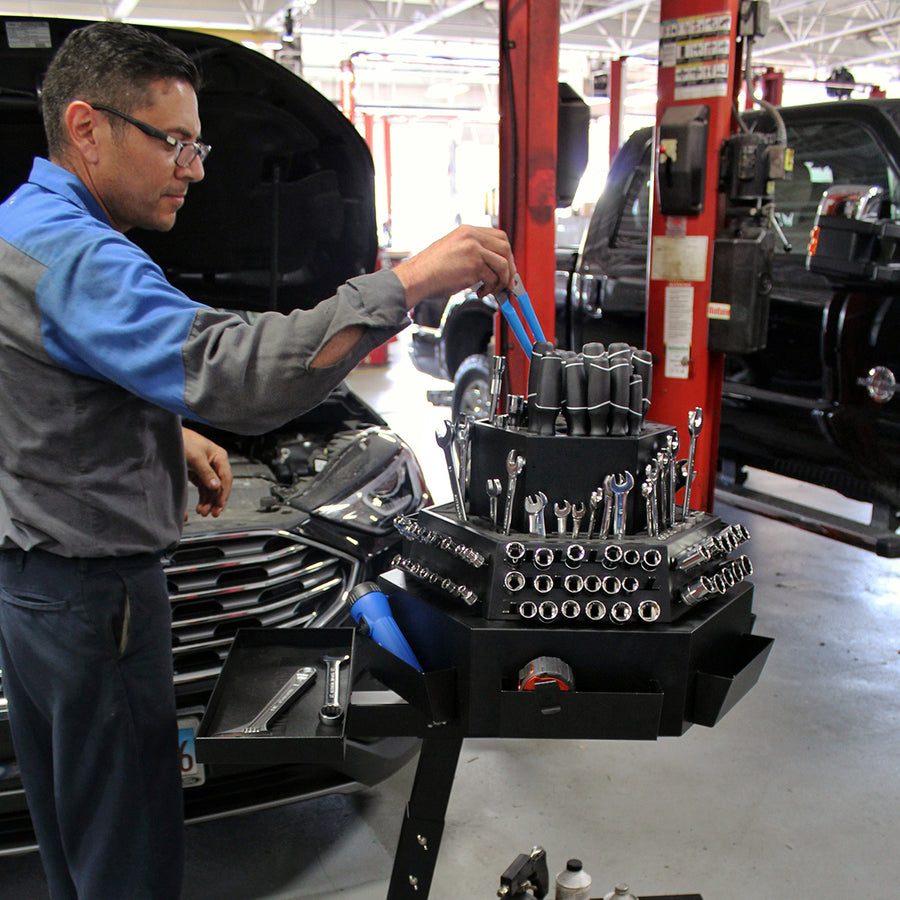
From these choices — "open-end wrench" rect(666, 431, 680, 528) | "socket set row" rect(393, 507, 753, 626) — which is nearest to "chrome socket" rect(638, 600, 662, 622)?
"socket set row" rect(393, 507, 753, 626)

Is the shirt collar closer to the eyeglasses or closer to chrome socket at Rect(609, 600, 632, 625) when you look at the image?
the eyeglasses

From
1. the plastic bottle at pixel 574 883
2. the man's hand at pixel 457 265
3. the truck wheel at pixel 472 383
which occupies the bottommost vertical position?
the plastic bottle at pixel 574 883

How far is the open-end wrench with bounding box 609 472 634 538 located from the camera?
4.27 ft

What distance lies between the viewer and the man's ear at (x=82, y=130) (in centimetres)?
126

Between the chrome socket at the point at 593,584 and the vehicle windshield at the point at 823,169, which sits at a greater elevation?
the vehicle windshield at the point at 823,169

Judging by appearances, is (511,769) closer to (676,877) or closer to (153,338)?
(676,877)

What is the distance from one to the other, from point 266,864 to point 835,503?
404 centimetres

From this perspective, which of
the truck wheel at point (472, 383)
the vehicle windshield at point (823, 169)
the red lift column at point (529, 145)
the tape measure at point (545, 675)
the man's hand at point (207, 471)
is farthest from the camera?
the truck wheel at point (472, 383)

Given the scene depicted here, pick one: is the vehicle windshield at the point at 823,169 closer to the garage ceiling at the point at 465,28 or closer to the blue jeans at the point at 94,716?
the blue jeans at the point at 94,716

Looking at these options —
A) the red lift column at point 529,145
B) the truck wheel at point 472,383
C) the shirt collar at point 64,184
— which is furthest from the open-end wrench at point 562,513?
the truck wheel at point 472,383

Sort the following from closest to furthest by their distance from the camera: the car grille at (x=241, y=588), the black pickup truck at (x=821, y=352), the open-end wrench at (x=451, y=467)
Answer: the open-end wrench at (x=451, y=467) → the car grille at (x=241, y=588) → the black pickup truck at (x=821, y=352)

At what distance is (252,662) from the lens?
1.49 meters

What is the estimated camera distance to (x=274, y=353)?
1.07 m

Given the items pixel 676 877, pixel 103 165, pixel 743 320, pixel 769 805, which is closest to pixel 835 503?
pixel 743 320
